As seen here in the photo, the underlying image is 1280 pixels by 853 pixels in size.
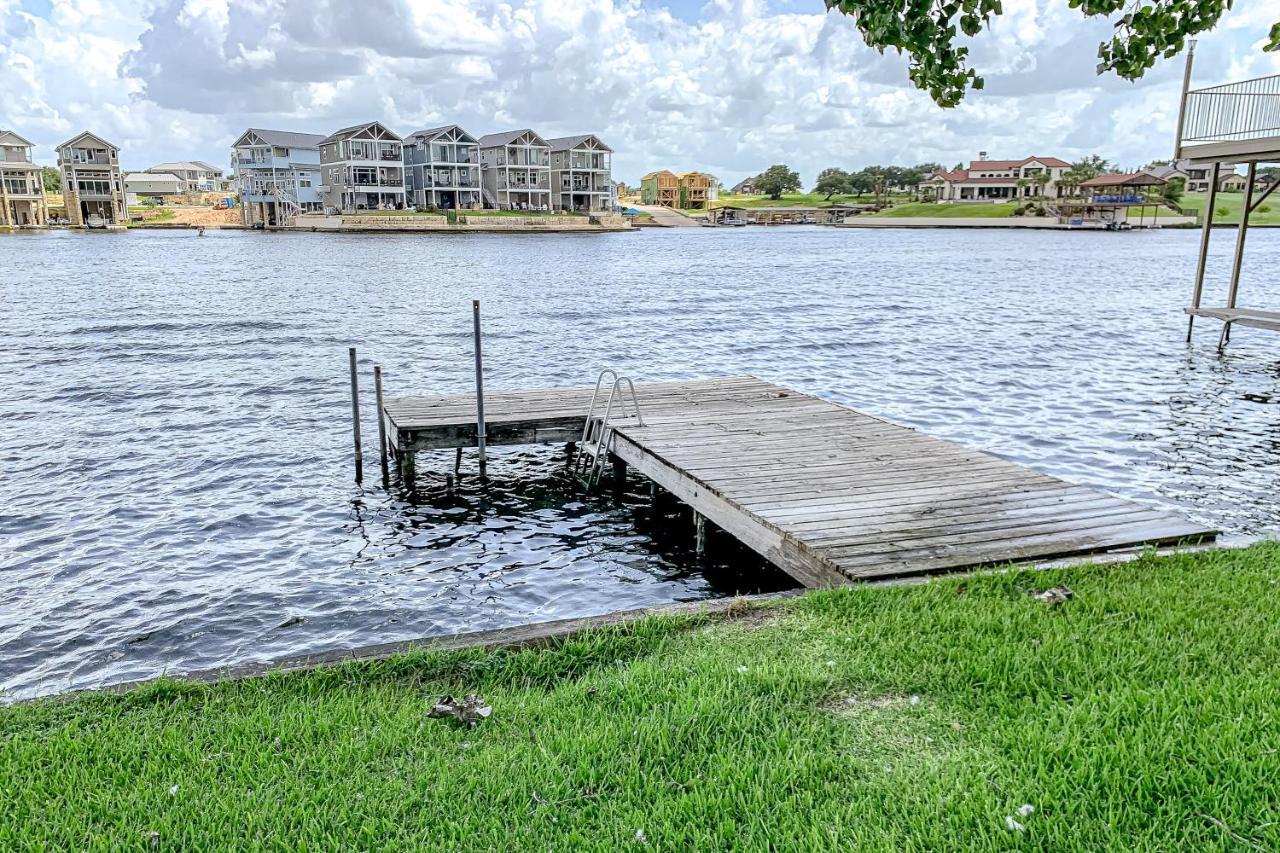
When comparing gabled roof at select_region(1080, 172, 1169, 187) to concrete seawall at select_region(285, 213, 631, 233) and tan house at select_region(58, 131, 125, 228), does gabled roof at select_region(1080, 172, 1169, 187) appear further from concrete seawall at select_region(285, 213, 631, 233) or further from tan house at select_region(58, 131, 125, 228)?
tan house at select_region(58, 131, 125, 228)

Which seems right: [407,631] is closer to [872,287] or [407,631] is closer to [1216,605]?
[1216,605]

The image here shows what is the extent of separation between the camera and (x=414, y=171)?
405 feet

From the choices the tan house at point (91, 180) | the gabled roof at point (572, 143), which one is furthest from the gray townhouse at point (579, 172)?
the tan house at point (91, 180)

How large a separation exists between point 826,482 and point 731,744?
5.16 meters

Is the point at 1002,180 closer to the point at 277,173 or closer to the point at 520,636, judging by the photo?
the point at 277,173

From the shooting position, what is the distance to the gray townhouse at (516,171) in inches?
4744

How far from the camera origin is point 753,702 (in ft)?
15.6

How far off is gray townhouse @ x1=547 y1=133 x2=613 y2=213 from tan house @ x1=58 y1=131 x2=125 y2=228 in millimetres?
58898

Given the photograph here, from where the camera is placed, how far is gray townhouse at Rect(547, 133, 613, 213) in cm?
12650

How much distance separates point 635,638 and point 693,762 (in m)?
1.59

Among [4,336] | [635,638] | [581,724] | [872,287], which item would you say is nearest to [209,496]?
[635,638]

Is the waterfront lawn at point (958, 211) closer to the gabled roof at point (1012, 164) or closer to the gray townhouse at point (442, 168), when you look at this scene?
the gabled roof at point (1012, 164)

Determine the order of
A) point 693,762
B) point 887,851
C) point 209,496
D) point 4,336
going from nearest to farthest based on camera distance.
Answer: point 887,851
point 693,762
point 209,496
point 4,336

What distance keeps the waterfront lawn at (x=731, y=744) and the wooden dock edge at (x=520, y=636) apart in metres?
0.15
